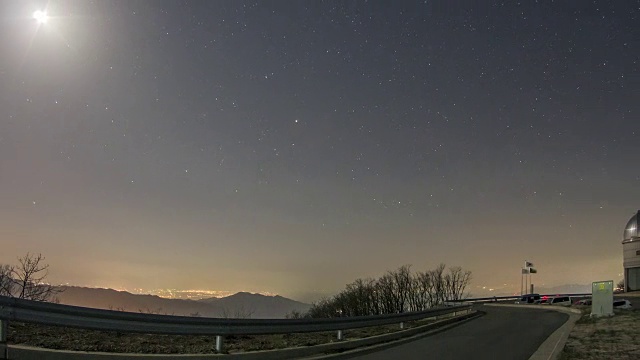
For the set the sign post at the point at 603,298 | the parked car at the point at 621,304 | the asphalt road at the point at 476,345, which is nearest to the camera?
the asphalt road at the point at 476,345

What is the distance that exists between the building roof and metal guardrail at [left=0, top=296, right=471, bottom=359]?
2480 inches

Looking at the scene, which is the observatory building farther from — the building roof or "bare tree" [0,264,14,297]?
"bare tree" [0,264,14,297]

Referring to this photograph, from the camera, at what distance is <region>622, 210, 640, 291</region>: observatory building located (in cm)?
6141

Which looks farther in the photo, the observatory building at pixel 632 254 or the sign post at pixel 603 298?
the observatory building at pixel 632 254

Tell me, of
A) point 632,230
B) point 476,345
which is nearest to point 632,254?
point 632,230

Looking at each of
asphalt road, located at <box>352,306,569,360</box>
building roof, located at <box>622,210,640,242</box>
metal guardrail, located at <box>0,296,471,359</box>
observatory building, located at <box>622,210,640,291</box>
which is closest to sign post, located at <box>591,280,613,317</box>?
asphalt road, located at <box>352,306,569,360</box>

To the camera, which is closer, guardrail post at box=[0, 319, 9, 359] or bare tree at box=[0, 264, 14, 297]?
guardrail post at box=[0, 319, 9, 359]

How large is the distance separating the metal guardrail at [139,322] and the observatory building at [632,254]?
61979 mm

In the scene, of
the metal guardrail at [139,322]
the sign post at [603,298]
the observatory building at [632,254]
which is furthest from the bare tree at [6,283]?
the observatory building at [632,254]

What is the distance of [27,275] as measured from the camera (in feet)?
79.7

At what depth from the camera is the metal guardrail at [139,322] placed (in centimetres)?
664

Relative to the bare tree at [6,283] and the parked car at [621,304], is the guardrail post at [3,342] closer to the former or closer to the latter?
the bare tree at [6,283]

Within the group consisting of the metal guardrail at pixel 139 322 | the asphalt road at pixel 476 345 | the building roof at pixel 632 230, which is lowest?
the asphalt road at pixel 476 345

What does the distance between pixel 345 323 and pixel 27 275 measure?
1830cm
